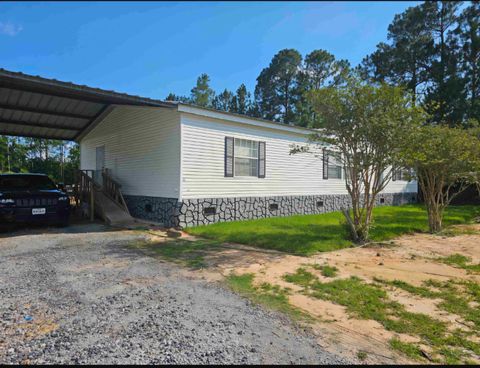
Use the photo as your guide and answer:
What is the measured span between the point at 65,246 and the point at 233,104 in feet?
118

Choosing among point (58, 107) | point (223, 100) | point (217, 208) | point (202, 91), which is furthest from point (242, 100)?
point (217, 208)

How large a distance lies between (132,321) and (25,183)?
26.7 ft

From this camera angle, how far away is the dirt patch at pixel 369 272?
293cm

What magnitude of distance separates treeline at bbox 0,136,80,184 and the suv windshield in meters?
12.5

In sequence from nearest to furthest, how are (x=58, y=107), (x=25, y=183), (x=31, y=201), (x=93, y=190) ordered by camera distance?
(x=31, y=201), (x=25, y=183), (x=93, y=190), (x=58, y=107)

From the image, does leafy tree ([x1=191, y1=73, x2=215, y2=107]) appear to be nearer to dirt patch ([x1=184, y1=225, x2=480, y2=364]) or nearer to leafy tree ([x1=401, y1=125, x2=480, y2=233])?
leafy tree ([x1=401, y1=125, x2=480, y2=233])

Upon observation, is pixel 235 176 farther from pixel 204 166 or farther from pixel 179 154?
pixel 179 154

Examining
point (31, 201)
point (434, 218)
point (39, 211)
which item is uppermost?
point (31, 201)

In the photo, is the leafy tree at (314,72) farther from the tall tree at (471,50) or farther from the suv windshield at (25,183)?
the suv windshield at (25,183)

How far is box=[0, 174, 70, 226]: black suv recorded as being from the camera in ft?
26.2

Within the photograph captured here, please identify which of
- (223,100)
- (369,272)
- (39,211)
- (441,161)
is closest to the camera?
(369,272)

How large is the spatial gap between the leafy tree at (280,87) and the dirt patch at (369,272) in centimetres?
2889

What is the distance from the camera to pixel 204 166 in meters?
9.79

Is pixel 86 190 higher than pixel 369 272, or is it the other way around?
pixel 86 190
